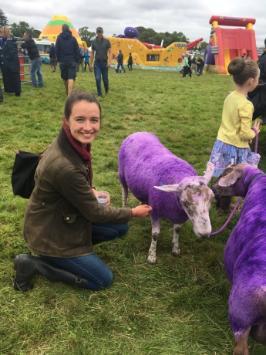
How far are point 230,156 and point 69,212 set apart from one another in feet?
7.46

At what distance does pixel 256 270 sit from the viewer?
7.05 feet

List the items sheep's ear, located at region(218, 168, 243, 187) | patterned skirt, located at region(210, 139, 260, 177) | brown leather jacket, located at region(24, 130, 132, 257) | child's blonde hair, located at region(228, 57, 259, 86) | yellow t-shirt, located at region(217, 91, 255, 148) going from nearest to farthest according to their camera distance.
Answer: brown leather jacket, located at region(24, 130, 132, 257) → sheep's ear, located at region(218, 168, 243, 187) → child's blonde hair, located at region(228, 57, 259, 86) → yellow t-shirt, located at region(217, 91, 255, 148) → patterned skirt, located at region(210, 139, 260, 177)

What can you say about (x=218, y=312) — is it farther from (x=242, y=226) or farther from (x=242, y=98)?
(x=242, y=98)

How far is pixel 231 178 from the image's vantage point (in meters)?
3.28

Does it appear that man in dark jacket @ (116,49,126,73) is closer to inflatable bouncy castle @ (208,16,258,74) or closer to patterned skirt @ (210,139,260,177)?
inflatable bouncy castle @ (208,16,258,74)

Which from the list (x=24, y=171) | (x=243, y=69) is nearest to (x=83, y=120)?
(x=24, y=171)

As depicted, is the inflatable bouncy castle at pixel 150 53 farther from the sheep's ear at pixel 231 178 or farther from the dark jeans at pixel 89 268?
the dark jeans at pixel 89 268

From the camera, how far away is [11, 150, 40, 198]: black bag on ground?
3.33 m

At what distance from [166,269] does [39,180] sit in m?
1.49

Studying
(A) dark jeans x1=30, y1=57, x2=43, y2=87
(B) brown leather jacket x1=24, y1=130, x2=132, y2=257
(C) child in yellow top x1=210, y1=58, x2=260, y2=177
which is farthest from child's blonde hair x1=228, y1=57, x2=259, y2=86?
(A) dark jeans x1=30, y1=57, x2=43, y2=87

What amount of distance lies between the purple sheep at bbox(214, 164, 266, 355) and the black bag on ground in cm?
177

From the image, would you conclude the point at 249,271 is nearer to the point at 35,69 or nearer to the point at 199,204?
the point at 199,204

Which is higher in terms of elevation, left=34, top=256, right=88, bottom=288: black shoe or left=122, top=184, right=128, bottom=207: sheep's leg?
left=122, top=184, right=128, bottom=207: sheep's leg

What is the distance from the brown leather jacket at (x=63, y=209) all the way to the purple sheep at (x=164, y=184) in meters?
Answer: 0.52
